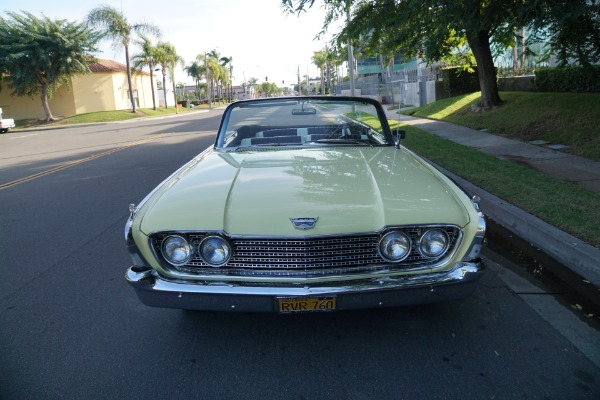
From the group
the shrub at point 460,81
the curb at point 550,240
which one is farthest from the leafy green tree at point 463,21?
the shrub at point 460,81

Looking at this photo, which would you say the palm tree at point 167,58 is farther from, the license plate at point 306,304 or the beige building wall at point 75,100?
the license plate at point 306,304

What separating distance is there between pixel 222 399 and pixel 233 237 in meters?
0.87

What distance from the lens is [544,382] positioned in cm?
264

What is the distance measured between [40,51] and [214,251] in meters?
42.4

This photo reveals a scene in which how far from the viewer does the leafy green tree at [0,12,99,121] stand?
125ft

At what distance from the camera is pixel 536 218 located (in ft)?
17.3

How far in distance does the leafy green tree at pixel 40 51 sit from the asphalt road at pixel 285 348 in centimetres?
4018

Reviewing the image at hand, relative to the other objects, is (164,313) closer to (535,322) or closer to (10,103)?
(535,322)

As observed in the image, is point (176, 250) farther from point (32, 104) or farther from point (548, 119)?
point (32, 104)

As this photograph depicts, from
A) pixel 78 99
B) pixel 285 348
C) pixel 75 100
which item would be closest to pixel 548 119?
pixel 285 348

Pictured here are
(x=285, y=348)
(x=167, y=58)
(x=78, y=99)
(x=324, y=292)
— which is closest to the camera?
(x=324, y=292)

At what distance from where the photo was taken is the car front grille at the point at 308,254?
2.78 meters

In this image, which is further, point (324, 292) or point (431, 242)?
point (431, 242)

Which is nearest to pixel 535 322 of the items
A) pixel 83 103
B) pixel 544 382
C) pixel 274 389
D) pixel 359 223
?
pixel 544 382
